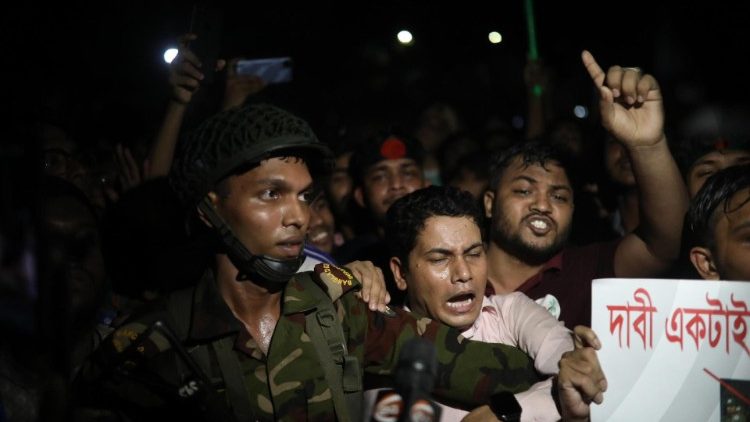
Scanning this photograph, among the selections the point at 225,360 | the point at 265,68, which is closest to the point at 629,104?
the point at 225,360

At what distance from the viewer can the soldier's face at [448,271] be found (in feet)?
12.8

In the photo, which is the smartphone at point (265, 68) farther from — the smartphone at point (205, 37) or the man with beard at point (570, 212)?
the man with beard at point (570, 212)

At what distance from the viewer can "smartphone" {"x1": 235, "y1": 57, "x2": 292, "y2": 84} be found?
20.1 ft

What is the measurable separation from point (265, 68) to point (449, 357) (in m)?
3.32

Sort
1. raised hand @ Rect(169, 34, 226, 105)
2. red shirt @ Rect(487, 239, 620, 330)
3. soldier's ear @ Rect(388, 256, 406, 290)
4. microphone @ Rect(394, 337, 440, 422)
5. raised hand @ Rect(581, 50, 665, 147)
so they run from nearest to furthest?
microphone @ Rect(394, 337, 440, 422)
raised hand @ Rect(581, 50, 665, 147)
soldier's ear @ Rect(388, 256, 406, 290)
red shirt @ Rect(487, 239, 620, 330)
raised hand @ Rect(169, 34, 226, 105)

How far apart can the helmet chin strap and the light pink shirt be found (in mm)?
621

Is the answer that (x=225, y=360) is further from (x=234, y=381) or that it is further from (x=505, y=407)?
(x=505, y=407)

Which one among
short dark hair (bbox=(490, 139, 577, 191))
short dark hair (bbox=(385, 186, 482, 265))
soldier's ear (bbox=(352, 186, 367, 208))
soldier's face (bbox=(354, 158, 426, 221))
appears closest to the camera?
short dark hair (bbox=(385, 186, 482, 265))

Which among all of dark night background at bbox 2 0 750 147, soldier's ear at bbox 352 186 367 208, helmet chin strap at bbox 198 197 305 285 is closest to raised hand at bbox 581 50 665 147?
helmet chin strap at bbox 198 197 305 285

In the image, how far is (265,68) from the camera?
6.14 metres

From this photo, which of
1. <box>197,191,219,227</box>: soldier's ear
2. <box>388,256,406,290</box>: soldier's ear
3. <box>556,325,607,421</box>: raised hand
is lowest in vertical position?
<box>556,325,607,421</box>: raised hand

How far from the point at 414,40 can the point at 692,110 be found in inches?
133

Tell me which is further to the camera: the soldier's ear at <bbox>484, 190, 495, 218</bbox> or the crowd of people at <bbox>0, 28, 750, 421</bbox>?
the soldier's ear at <bbox>484, 190, 495, 218</bbox>

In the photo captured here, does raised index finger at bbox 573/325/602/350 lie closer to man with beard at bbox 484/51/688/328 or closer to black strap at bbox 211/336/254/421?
man with beard at bbox 484/51/688/328
